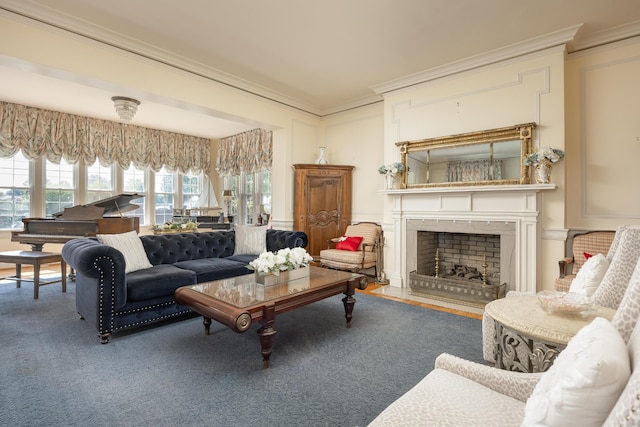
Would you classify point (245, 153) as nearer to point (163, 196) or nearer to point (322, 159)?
point (163, 196)

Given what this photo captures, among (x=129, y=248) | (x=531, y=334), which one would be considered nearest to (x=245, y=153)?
(x=129, y=248)

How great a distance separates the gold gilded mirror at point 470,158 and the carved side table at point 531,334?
8.38 ft

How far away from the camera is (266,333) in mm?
2359

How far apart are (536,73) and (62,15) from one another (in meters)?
5.16

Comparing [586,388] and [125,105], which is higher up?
[125,105]

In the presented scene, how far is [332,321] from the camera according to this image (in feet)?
10.8

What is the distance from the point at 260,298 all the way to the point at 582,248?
A: 3504 mm

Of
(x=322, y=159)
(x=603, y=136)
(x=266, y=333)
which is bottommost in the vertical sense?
(x=266, y=333)

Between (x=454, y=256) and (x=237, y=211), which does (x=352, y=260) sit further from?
(x=237, y=211)

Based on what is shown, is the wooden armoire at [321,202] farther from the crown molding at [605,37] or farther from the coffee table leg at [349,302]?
the crown molding at [605,37]

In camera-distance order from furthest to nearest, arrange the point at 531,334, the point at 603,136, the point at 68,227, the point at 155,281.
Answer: the point at 68,227
the point at 603,136
the point at 155,281
the point at 531,334

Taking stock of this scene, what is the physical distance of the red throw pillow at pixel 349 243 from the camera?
16.7 feet

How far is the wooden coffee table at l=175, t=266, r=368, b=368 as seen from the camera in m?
2.31

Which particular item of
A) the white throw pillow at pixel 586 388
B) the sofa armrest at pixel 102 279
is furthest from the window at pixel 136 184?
the white throw pillow at pixel 586 388
